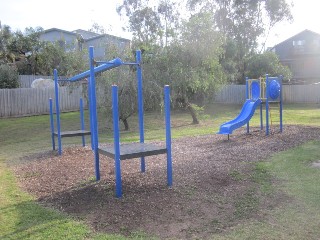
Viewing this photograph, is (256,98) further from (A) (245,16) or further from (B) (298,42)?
(B) (298,42)

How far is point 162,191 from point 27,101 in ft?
58.4

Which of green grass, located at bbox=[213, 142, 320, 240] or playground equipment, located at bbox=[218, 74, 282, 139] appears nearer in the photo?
green grass, located at bbox=[213, 142, 320, 240]

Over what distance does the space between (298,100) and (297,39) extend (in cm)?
2218

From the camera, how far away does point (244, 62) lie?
32531 millimetres

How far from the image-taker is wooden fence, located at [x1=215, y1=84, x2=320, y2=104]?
92.0 feet

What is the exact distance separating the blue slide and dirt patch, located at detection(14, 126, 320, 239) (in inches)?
65.7

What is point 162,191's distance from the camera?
5871 millimetres

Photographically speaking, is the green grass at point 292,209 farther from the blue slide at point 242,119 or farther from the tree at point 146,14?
the tree at point 146,14

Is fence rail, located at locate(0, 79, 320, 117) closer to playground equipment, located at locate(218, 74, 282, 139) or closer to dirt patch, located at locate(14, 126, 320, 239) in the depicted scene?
playground equipment, located at locate(218, 74, 282, 139)

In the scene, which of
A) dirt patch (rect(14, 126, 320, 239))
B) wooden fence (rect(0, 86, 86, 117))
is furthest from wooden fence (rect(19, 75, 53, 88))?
dirt patch (rect(14, 126, 320, 239))

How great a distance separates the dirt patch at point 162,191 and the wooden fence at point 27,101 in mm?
12402

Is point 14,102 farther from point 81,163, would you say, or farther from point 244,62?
point 244,62

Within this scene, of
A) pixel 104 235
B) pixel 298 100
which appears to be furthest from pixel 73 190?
pixel 298 100

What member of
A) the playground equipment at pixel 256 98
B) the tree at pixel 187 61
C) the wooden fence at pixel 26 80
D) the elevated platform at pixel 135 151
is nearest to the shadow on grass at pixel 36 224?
the elevated platform at pixel 135 151
